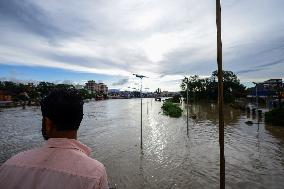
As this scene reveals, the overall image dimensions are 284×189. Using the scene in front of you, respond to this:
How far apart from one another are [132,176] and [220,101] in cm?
1084

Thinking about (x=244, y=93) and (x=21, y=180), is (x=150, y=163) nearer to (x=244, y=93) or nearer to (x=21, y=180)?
(x=21, y=180)

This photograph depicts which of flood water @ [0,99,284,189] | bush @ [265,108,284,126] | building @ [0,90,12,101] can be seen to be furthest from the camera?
building @ [0,90,12,101]

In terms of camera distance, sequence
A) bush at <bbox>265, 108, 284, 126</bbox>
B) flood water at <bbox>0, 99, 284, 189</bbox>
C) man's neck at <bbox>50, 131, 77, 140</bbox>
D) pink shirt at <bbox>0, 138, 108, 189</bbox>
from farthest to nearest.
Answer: bush at <bbox>265, 108, 284, 126</bbox>, flood water at <bbox>0, 99, 284, 189</bbox>, man's neck at <bbox>50, 131, 77, 140</bbox>, pink shirt at <bbox>0, 138, 108, 189</bbox>

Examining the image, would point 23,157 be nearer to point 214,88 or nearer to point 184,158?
point 184,158

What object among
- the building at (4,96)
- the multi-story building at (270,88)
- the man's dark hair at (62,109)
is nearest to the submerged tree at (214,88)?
the multi-story building at (270,88)

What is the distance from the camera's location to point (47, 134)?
2.43 metres

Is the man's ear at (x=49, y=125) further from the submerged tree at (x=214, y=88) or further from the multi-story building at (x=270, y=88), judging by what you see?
the submerged tree at (x=214, y=88)

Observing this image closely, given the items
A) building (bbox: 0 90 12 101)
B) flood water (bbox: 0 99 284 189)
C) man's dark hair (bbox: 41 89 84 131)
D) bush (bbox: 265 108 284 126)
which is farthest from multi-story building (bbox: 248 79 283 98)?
building (bbox: 0 90 12 101)

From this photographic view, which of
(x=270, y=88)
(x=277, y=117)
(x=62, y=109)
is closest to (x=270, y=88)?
(x=270, y=88)

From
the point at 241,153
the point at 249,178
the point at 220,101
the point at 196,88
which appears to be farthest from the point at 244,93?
the point at 220,101

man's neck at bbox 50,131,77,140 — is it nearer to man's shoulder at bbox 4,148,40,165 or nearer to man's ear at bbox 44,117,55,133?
man's ear at bbox 44,117,55,133

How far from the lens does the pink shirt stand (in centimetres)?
211

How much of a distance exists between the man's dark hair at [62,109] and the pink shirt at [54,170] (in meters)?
0.19

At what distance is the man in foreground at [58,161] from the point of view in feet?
6.93
